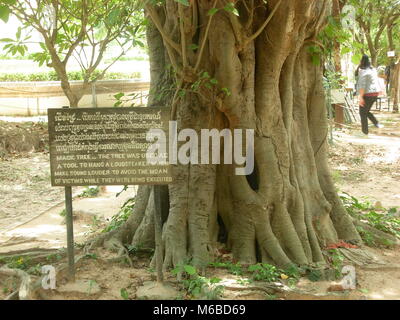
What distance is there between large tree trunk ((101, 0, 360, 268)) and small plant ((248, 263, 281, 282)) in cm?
23

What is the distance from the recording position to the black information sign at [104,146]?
4168 mm

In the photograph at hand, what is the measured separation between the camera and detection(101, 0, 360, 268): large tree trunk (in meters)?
4.96

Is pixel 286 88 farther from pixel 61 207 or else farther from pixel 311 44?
pixel 61 207

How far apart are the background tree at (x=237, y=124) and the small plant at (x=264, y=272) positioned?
24 centimetres

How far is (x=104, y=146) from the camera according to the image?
4207 mm

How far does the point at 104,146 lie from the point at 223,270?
174 cm

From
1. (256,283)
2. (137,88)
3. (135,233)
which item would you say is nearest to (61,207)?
(135,233)

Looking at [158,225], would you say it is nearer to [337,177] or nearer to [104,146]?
Result: [104,146]

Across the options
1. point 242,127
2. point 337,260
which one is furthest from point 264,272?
point 242,127

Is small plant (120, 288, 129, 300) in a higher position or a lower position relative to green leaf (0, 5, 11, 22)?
lower

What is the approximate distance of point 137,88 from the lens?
17.7 m

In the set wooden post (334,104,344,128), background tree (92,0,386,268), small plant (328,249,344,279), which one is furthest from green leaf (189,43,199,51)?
wooden post (334,104,344,128)

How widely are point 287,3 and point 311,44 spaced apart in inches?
46.7

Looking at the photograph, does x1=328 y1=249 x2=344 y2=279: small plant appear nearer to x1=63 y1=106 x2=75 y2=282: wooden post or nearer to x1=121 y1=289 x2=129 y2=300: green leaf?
x1=121 y1=289 x2=129 y2=300: green leaf
